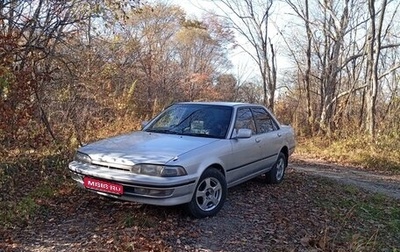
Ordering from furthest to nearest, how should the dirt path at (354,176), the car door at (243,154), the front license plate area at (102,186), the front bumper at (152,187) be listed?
the dirt path at (354,176), the car door at (243,154), the front license plate area at (102,186), the front bumper at (152,187)

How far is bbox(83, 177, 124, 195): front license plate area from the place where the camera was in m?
4.39

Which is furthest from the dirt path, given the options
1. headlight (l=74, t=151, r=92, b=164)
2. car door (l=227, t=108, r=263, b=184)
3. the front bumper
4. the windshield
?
headlight (l=74, t=151, r=92, b=164)

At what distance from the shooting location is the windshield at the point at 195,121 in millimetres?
5469

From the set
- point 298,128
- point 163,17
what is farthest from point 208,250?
point 163,17

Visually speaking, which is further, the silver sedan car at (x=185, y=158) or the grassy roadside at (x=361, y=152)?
the grassy roadside at (x=361, y=152)

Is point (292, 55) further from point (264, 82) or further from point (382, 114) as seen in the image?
point (382, 114)

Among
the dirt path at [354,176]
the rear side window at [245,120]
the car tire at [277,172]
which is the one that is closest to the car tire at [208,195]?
the rear side window at [245,120]

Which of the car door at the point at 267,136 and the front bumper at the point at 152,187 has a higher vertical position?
the car door at the point at 267,136

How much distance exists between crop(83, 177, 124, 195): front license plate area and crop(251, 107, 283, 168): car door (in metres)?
2.50

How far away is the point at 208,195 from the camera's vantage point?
493 cm

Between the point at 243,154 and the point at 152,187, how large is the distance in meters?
1.77

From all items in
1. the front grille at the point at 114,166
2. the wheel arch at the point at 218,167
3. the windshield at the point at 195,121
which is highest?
the windshield at the point at 195,121

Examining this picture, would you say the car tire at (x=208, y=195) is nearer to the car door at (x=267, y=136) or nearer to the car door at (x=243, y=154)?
the car door at (x=243, y=154)

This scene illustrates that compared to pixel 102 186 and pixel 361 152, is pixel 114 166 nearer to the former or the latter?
pixel 102 186
